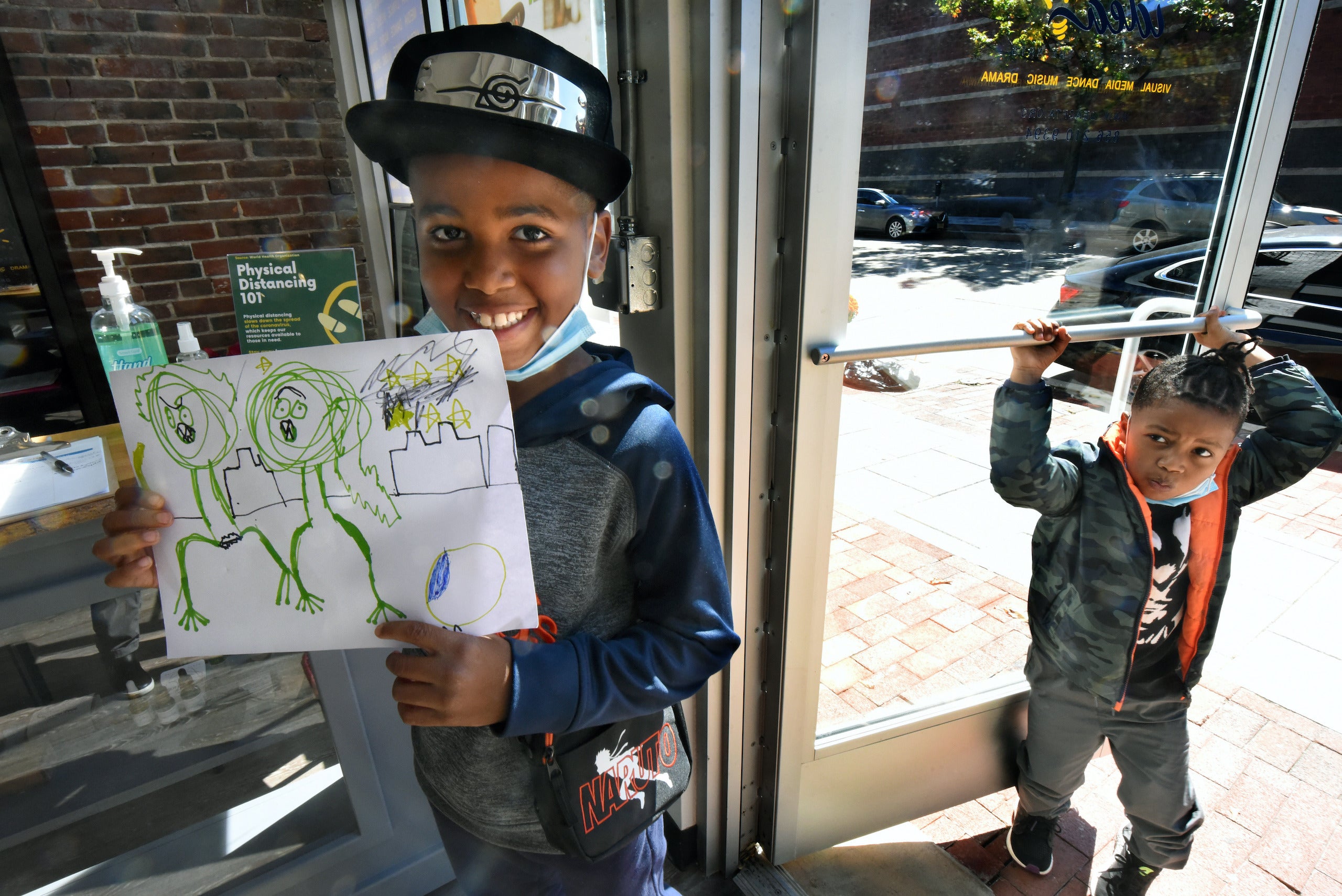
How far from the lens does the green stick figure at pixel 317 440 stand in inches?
33.9

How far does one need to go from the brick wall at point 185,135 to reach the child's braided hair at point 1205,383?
3.31m

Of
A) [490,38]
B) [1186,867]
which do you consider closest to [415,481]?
[490,38]

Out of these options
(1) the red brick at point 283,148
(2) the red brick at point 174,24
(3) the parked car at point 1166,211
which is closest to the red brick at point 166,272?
(1) the red brick at point 283,148

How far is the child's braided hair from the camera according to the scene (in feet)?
4.99

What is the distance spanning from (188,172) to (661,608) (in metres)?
3.18

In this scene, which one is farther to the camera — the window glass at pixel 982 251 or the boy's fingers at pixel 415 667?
the window glass at pixel 982 251

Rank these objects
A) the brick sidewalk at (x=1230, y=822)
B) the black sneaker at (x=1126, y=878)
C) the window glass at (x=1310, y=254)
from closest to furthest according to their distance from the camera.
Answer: the black sneaker at (x=1126, y=878) → the brick sidewalk at (x=1230, y=822) → the window glass at (x=1310, y=254)

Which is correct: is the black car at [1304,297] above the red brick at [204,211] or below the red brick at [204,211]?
below

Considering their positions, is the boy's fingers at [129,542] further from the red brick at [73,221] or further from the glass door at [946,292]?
the red brick at [73,221]

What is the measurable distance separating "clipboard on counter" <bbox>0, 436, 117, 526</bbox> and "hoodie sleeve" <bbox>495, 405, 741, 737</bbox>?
1062 millimetres

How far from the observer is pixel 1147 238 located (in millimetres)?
1786

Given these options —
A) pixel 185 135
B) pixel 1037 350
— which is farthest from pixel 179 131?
→ pixel 1037 350

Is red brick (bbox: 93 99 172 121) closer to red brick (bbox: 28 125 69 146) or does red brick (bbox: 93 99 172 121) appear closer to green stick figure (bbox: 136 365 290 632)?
red brick (bbox: 28 125 69 146)

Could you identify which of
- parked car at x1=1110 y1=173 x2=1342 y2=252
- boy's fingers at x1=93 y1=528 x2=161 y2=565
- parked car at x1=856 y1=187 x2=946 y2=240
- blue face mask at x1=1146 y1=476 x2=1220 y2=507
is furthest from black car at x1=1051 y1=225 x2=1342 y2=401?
boy's fingers at x1=93 y1=528 x2=161 y2=565
